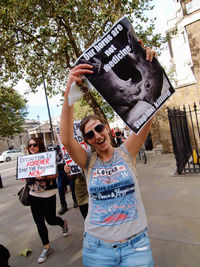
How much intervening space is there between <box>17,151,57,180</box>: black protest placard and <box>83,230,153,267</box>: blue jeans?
6.34 feet

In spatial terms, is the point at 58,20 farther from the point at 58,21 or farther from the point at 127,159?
the point at 127,159

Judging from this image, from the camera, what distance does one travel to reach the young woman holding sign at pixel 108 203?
1454 millimetres

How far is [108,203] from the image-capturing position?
1.53m

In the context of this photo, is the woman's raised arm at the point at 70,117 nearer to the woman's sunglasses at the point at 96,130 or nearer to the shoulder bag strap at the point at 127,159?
the woman's sunglasses at the point at 96,130

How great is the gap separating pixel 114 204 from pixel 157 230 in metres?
2.36

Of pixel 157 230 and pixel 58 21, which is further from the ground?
pixel 58 21

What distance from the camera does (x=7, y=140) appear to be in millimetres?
46969

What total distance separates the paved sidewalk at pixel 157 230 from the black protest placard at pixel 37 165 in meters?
1.32

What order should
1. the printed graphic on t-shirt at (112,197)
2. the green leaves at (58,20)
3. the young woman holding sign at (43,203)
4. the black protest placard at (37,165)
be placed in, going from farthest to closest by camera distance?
the green leaves at (58,20), the black protest placard at (37,165), the young woman holding sign at (43,203), the printed graphic on t-shirt at (112,197)

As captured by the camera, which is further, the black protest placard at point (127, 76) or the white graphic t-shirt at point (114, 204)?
the black protest placard at point (127, 76)

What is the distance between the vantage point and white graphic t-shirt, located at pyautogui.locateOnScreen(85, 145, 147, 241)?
1495 mm

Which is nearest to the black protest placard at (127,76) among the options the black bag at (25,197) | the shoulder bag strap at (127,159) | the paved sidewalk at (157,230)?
the shoulder bag strap at (127,159)

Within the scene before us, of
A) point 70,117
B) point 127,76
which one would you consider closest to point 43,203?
point 70,117

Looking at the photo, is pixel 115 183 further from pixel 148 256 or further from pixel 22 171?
pixel 22 171
